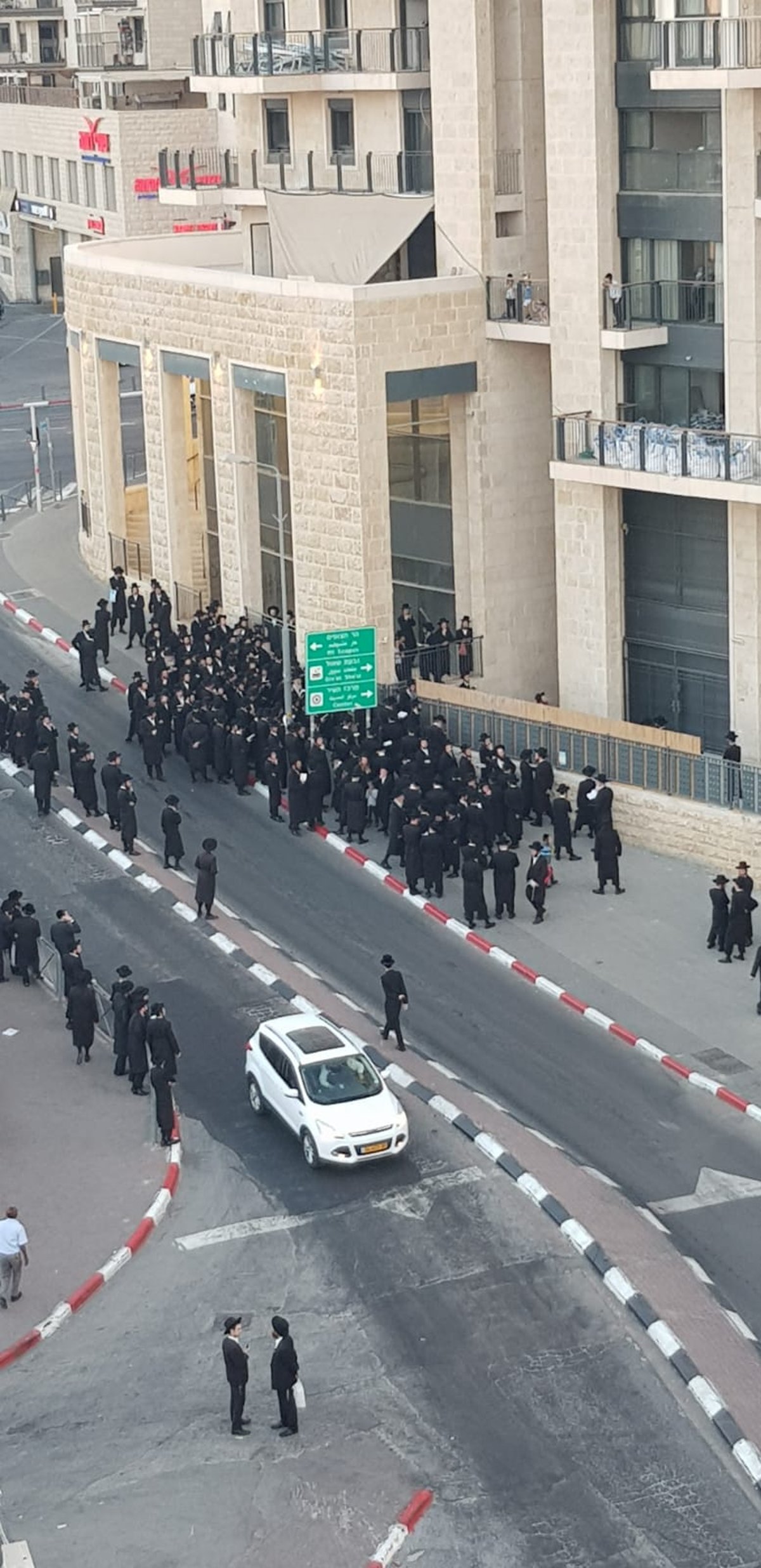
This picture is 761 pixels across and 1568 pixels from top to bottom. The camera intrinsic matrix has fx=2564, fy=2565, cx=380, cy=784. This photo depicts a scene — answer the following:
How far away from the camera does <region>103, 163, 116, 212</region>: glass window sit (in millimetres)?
80375

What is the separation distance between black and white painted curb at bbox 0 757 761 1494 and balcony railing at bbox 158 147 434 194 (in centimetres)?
1492

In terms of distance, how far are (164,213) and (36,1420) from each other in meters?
60.2

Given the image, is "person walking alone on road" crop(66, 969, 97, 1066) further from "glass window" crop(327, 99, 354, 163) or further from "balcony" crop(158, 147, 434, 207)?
"glass window" crop(327, 99, 354, 163)

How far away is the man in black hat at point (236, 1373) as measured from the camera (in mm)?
23156

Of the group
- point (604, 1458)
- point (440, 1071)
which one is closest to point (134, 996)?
point (440, 1071)

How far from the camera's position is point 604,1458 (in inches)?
893

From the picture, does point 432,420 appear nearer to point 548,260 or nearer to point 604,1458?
point 548,260

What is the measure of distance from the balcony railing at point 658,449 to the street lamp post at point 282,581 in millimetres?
5084

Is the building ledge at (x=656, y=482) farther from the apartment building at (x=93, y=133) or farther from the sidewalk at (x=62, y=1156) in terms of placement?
the apartment building at (x=93, y=133)

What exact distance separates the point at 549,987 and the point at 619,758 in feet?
22.2

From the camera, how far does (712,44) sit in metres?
38.1

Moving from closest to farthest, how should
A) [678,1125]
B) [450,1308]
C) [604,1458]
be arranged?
[604,1458] < [450,1308] < [678,1125]

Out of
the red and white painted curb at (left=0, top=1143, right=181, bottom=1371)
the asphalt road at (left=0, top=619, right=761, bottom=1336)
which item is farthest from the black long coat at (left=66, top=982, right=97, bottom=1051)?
the asphalt road at (left=0, top=619, right=761, bottom=1336)

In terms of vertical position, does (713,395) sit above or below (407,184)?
below
